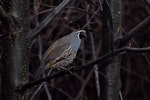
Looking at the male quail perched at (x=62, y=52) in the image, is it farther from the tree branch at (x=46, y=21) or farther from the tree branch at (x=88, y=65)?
the tree branch at (x=88, y=65)

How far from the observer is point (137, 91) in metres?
5.76

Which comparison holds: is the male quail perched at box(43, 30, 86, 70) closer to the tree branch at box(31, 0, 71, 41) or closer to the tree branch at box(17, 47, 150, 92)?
the tree branch at box(31, 0, 71, 41)

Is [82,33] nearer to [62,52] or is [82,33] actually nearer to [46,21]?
[62,52]

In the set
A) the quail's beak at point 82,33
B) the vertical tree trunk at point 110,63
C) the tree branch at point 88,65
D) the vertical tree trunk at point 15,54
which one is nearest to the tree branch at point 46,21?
the vertical tree trunk at point 15,54

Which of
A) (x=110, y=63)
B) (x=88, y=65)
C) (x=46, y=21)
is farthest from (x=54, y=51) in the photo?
(x=88, y=65)

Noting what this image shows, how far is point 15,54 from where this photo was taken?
64.3 inches

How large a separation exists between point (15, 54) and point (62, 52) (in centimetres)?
58

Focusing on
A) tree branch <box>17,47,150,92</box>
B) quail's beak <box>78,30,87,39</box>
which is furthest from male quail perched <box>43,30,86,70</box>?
tree branch <box>17,47,150,92</box>

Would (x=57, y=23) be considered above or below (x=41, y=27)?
above

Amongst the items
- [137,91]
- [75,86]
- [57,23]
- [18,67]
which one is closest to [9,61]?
[18,67]

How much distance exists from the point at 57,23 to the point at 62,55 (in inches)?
105

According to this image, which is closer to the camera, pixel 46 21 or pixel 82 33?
pixel 46 21

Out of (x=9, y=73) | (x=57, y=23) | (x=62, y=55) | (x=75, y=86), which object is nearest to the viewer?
(x=9, y=73)

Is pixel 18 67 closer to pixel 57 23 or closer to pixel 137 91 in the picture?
pixel 57 23
